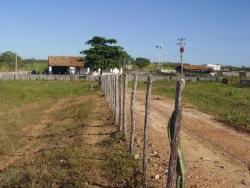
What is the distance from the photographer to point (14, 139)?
1703 centimetres

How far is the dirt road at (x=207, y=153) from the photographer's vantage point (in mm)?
8898

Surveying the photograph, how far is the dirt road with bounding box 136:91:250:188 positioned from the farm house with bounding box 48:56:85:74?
200ft

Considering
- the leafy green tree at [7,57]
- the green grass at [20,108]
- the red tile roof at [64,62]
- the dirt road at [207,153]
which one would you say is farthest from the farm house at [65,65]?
the dirt road at [207,153]

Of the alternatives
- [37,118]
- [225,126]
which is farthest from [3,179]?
[37,118]

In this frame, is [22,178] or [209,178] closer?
[209,178]

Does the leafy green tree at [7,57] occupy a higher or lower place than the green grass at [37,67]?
higher

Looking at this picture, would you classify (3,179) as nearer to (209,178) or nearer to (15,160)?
(15,160)

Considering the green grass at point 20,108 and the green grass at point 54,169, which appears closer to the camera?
the green grass at point 54,169

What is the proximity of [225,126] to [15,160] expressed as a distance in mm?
7615

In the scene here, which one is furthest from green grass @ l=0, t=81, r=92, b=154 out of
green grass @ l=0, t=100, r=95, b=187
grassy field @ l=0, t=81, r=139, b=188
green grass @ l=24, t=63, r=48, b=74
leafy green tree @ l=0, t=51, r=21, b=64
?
leafy green tree @ l=0, t=51, r=21, b=64

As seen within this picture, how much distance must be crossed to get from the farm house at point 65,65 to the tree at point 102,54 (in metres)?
15.6

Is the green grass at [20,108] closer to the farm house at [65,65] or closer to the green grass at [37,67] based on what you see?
the farm house at [65,65]

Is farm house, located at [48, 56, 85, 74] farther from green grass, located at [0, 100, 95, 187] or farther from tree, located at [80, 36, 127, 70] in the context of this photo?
green grass, located at [0, 100, 95, 187]

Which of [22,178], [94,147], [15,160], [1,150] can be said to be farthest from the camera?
[1,150]
